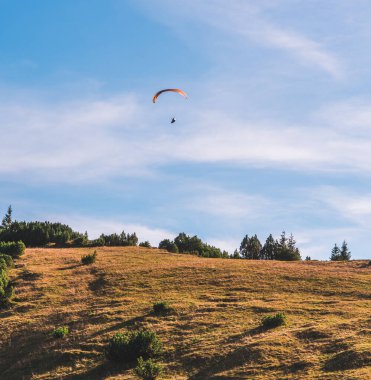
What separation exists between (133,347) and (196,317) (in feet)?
29.2

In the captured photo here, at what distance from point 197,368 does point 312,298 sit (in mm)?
20811

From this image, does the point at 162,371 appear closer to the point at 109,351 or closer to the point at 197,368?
the point at 197,368

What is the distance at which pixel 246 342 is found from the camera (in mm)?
38062

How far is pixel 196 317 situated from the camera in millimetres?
45656

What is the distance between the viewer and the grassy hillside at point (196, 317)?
114 feet

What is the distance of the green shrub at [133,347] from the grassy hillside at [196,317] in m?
0.97

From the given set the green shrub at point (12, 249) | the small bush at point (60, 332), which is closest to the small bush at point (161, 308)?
the small bush at point (60, 332)

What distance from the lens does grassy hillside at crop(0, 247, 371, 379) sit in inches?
1371

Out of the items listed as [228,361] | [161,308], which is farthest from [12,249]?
[228,361]

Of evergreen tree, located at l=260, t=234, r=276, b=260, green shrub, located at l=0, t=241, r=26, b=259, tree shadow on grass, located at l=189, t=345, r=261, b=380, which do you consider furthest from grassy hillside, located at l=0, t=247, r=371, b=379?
evergreen tree, located at l=260, t=234, r=276, b=260

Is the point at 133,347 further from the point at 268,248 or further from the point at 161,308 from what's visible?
the point at 268,248

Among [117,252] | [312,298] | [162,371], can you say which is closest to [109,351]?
[162,371]

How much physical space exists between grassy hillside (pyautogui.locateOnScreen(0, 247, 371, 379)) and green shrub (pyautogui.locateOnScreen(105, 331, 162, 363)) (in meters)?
0.97

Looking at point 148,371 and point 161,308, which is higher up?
point 161,308
